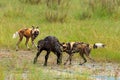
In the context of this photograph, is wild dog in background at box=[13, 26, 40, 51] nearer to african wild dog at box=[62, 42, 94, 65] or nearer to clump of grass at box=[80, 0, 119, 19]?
african wild dog at box=[62, 42, 94, 65]

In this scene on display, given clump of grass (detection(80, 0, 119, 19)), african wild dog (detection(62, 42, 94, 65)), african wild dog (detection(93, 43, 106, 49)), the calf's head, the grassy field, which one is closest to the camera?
african wild dog (detection(62, 42, 94, 65))

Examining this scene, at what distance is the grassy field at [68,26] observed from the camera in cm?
1282

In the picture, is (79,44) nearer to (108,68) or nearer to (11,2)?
(108,68)

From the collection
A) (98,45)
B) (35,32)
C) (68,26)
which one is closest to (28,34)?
(35,32)

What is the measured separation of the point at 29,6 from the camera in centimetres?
1798

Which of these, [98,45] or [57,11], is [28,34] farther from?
[57,11]

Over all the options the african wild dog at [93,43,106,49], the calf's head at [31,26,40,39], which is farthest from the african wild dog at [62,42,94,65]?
the calf's head at [31,26,40,39]

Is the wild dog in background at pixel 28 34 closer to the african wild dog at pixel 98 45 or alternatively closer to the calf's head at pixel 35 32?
the calf's head at pixel 35 32

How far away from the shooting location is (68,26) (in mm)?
14852

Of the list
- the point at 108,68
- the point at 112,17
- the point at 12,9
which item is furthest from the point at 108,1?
the point at 108,68

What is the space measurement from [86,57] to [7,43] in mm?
2266

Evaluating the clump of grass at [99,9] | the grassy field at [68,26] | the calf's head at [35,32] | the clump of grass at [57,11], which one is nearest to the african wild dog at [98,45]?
the grassy field at [68,26]

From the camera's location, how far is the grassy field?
505 inches

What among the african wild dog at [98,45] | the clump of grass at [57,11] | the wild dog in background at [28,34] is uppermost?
the clump of grass at [57,11]
